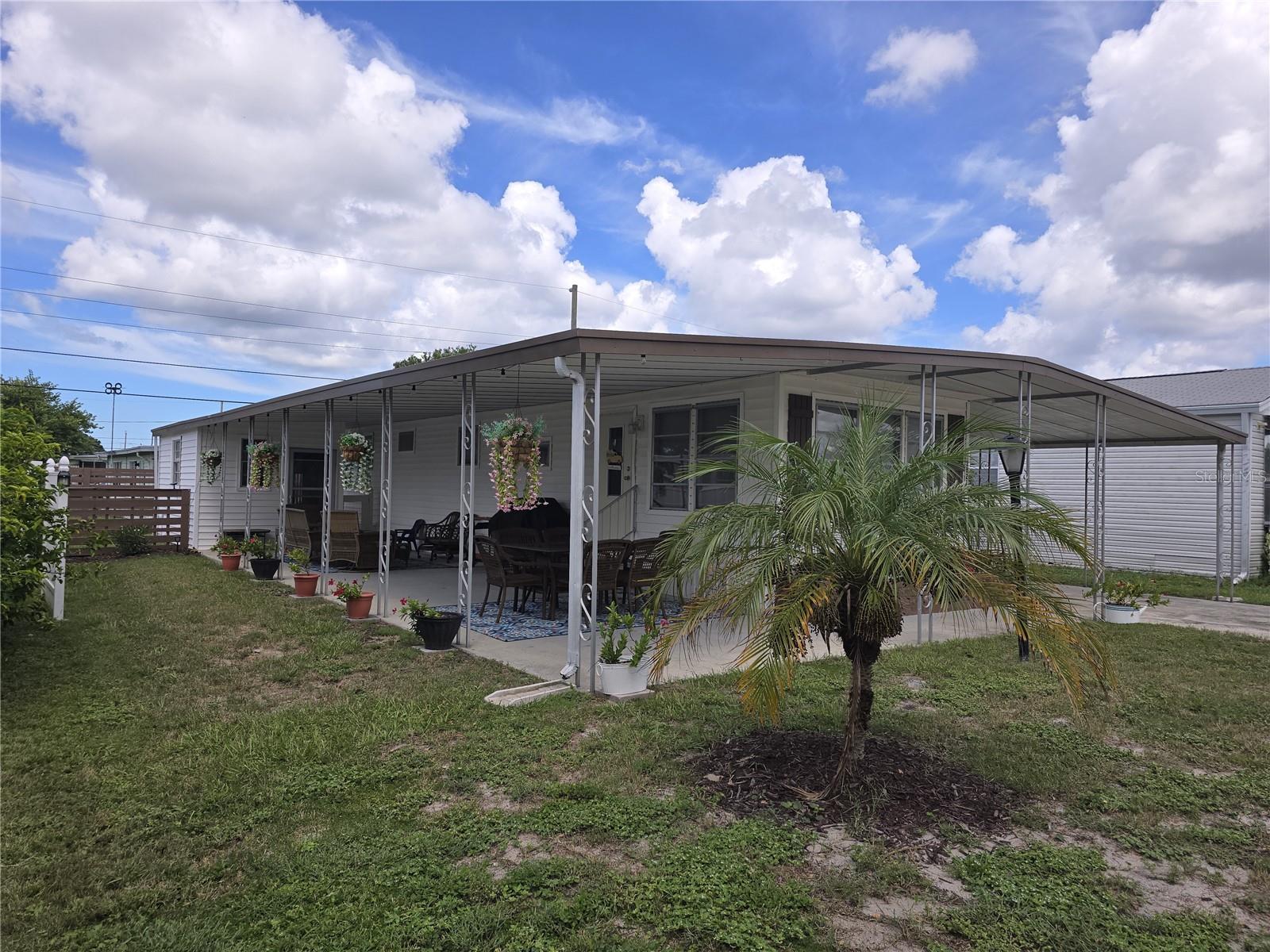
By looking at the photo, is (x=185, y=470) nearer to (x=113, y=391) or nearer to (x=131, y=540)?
(x=131, y=540)

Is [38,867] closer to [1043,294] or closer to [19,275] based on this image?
Answer: [1043,294]

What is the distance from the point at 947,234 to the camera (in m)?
14.0

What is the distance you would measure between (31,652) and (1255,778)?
798 centimetres

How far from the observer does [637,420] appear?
9.12 metres

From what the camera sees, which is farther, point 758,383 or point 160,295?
point 160,295

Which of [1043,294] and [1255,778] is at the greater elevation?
[1043,294]

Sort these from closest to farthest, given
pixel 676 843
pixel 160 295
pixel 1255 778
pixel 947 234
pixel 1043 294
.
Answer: pixel 676 843
pixel 1255 778
pixel 947 234
pixel 1043 294
pixel 160 295

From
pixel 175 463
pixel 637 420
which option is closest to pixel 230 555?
pixel 637 420

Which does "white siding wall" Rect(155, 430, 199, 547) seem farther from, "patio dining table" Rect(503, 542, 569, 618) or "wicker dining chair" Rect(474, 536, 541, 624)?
"patio dining table" Rect(503, 542, 569, 618)

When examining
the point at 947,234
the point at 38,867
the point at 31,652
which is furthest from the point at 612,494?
the point at 947,234

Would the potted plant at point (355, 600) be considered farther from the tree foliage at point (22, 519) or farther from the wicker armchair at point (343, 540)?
the wicker armchair at point (343, 540)

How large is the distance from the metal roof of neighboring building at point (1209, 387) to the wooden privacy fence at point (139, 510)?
17688mm

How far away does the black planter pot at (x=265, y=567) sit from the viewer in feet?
34.8

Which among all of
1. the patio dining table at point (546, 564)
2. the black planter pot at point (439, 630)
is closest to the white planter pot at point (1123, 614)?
the patio dining table at point (546, 564)
